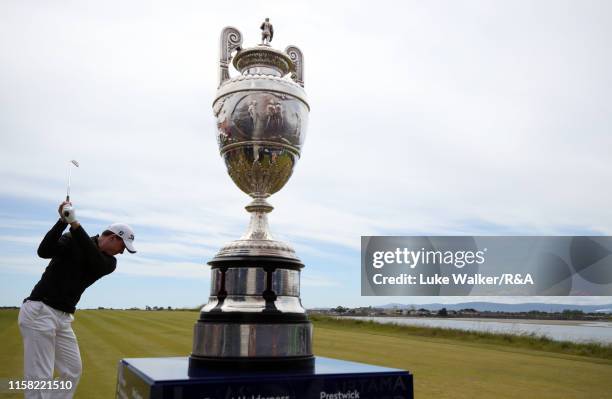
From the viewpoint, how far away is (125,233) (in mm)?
3445

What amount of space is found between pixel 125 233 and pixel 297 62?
6.05 feet

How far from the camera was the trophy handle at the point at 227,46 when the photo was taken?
12.7 ft

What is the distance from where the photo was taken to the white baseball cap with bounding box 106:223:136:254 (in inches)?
135

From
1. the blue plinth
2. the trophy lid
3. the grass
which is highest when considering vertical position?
the trophy lid

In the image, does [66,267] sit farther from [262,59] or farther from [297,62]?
[297,62]

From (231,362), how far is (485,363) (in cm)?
815

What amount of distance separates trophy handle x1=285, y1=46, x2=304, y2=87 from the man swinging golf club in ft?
5.55

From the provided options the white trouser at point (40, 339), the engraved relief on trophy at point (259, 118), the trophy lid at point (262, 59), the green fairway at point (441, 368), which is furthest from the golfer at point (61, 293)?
the green fairway at point (441, 368)

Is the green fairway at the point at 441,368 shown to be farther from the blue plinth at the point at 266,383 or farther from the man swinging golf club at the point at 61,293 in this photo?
the blue plinth at the point at 266,383

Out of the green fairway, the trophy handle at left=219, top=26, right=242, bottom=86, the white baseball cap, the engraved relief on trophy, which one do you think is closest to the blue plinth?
the white baseball cap

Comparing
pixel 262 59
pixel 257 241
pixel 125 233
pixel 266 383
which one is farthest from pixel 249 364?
pixel 262 59

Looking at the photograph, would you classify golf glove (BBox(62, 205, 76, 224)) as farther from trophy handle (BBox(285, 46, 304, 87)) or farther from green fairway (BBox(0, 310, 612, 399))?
green fairway (BBox(0, 310, 612, 399))

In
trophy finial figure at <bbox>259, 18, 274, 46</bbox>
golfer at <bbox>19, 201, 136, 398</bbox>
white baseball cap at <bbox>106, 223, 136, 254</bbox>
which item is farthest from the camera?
trophy finial figure at <bbox>259, 18, 274, 46</bbox>

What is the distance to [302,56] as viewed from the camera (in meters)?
4.13
